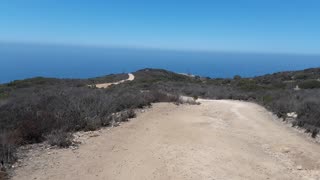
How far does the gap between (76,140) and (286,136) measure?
6.42 meters

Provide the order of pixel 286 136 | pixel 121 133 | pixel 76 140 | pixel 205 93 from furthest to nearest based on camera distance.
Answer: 1. pixel 205 93
2. pixel 286 136
3. pixel 121 133
4. pixel 76 140

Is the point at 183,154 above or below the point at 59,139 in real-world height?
below

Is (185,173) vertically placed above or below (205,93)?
above

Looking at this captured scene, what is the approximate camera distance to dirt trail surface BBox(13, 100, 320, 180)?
28.8 ft

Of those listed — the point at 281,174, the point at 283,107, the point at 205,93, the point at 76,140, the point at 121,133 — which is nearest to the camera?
the point at 281,174

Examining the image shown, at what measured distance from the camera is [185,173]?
873cm

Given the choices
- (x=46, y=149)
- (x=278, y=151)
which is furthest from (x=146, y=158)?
(x=278, y=151)

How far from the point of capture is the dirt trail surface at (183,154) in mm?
8781

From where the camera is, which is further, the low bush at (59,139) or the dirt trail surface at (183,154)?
the low bush at (59,139)

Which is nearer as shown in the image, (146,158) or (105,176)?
(105,176)

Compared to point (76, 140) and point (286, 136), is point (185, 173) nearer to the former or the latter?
point (76, 140)

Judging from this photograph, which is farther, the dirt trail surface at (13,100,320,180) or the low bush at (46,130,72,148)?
the low bush at (46,130,72,148)

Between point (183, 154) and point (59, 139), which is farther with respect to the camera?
point (59, 139)

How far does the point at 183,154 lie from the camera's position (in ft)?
33.8
